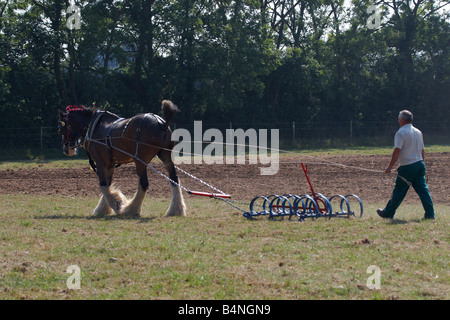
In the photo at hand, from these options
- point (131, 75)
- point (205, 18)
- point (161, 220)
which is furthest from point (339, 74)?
point (161, 220)

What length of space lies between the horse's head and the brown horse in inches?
19.8

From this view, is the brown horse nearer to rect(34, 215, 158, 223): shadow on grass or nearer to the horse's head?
rect(34, 215, 158, 223): shadow on grass

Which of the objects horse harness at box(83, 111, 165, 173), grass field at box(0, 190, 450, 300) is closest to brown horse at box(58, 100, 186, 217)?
horse harness at box(83, 111, 165, 173)

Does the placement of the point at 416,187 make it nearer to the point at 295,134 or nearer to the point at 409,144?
the point at 409,144

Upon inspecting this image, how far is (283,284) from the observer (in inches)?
228

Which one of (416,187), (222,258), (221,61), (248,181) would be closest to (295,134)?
(221,61)

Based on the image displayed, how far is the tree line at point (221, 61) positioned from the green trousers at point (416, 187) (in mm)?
23004

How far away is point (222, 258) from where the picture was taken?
6957mm

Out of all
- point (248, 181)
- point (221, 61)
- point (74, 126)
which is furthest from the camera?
point (221, 61)

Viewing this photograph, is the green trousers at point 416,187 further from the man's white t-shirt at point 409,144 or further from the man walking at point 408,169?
the man's white t-shirt at point 409,144

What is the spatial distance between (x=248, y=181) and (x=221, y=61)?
56.7ft

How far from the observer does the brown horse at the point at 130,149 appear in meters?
11.2
